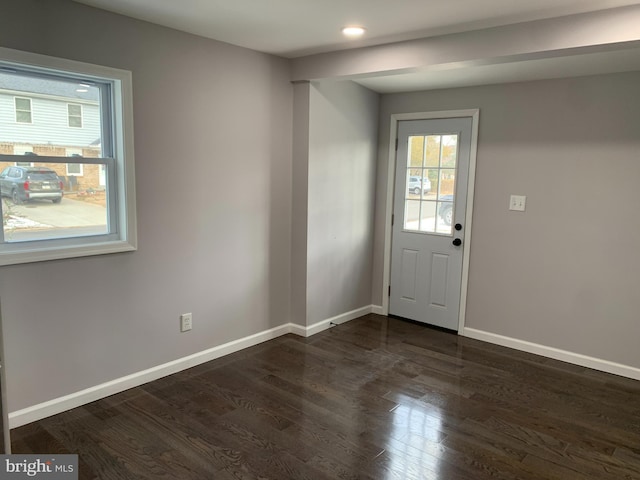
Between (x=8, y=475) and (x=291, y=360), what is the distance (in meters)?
1.94

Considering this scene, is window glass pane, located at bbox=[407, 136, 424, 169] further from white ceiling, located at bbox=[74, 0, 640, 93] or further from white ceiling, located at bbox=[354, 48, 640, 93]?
white ceiling, located at bbox=[74, 0, 640, 93]

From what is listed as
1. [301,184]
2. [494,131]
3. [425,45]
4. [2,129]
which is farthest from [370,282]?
[2,129]

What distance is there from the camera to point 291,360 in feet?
11.9

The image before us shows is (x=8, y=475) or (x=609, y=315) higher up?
(x=609, y=315)

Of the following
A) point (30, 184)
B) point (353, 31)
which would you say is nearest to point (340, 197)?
point (353, 31)

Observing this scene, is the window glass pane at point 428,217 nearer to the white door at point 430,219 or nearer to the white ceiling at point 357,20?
the white door at point 430,219

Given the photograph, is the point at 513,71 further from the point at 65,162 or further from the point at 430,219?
the point at 65,162

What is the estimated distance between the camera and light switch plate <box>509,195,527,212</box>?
3.89 meters

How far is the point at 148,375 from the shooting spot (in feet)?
10.4

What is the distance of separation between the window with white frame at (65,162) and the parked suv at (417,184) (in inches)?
104

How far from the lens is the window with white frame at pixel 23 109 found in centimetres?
250

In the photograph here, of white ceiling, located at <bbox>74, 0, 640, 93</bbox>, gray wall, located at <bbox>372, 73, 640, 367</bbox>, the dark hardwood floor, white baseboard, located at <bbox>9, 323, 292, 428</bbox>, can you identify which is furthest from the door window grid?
white baseboard, located at <bbox>9, 323, 292, 428</bbox>

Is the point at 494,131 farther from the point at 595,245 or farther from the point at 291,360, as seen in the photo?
the point at 291,360

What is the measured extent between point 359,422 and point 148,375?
1.48 meters
